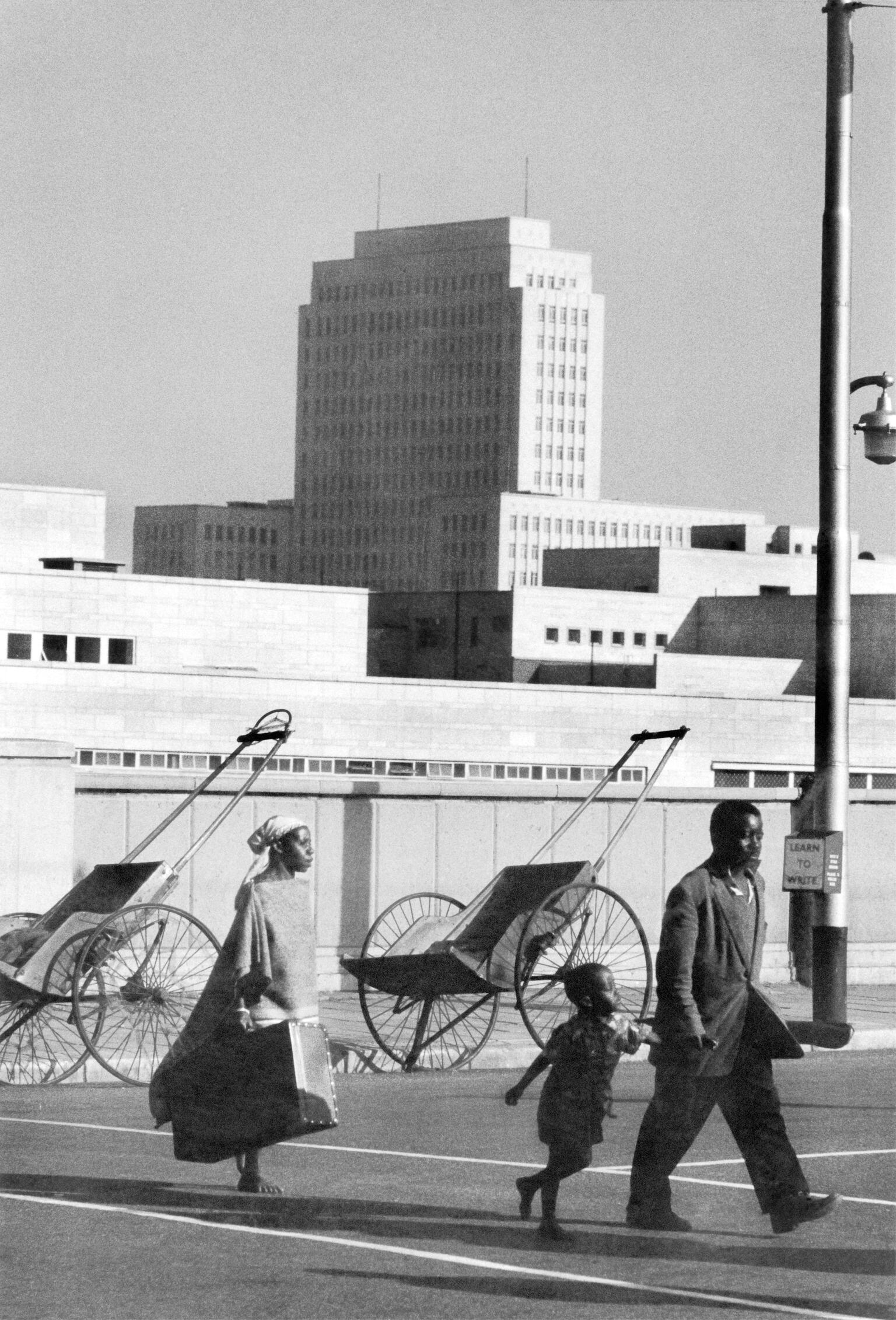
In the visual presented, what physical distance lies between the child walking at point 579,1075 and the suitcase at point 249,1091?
86 cm

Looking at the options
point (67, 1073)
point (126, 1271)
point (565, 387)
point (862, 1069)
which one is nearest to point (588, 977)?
point (126, 1271)

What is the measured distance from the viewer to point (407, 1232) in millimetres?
8555

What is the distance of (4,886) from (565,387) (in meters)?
113

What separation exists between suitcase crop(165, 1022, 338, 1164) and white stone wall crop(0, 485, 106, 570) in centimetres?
10412

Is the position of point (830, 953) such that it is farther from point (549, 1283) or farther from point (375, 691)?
point (375, 691)

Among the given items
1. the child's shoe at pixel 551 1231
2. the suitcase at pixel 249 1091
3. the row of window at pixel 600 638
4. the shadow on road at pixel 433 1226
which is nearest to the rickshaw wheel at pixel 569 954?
the suitcase at pixel 249 1091

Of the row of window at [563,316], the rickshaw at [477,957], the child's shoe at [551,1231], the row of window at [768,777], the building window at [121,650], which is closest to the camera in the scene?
the child's shoe at [551,1231]

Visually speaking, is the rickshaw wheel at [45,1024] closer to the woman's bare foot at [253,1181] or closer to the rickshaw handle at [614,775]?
the rickshaw handle at [614,775]

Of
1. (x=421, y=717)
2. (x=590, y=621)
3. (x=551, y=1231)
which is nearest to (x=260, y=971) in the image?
(x=551, y=1231)

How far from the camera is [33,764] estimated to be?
1641cm

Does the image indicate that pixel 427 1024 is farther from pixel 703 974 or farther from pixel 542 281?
pixel 542 281

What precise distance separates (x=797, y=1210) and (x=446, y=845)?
1028 cm

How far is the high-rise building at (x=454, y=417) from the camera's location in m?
67.2

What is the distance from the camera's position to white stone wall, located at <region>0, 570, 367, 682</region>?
335ft
